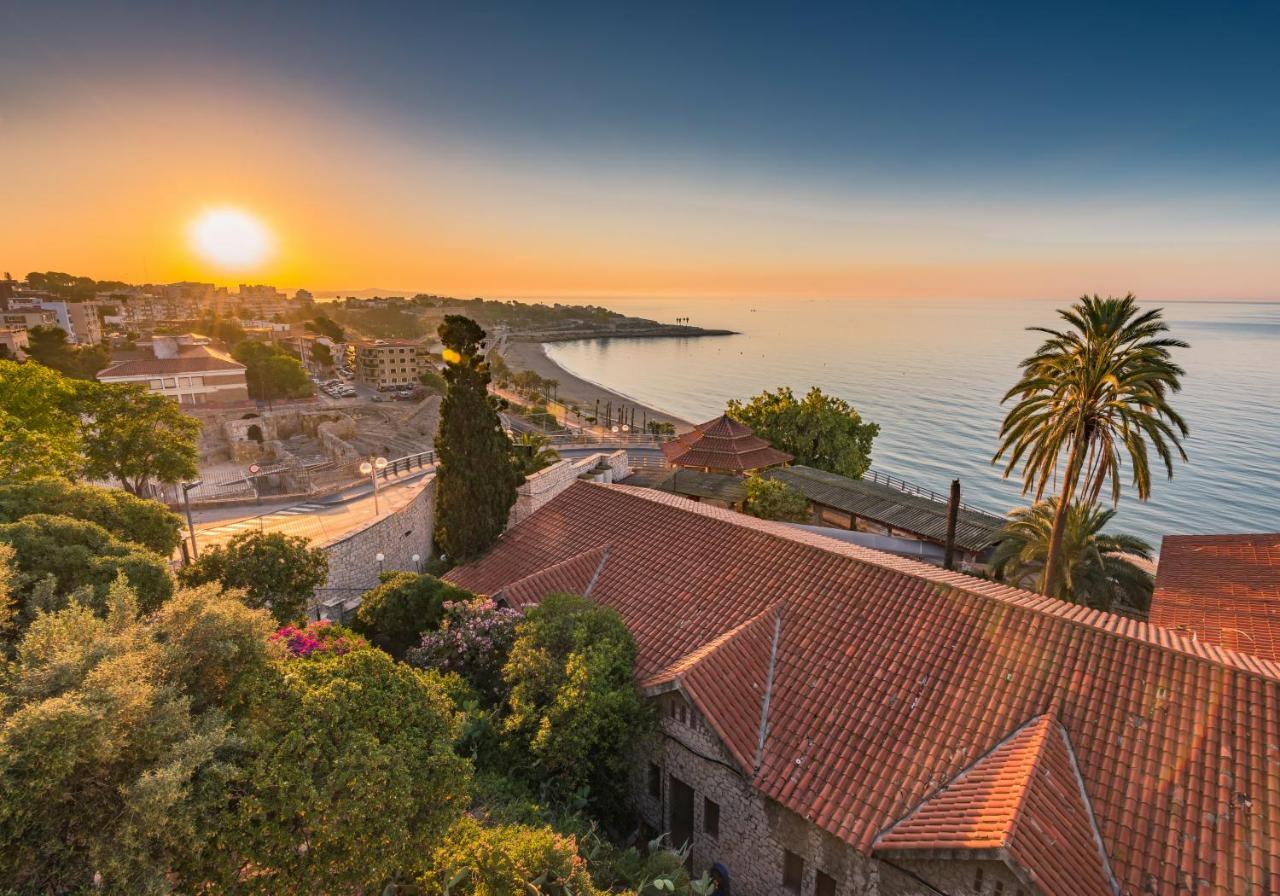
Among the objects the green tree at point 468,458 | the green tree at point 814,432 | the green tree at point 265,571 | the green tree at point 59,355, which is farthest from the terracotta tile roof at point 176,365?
the green tree at point 814,432

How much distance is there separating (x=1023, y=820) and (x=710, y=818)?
22.1ft

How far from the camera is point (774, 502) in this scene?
33.5 metres

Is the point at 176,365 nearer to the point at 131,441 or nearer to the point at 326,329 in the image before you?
the point at 131,441

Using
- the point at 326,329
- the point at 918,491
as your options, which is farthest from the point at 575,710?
the point at 326,329

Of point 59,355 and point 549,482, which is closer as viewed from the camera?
point 549,482

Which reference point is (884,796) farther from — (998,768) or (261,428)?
(261,428)

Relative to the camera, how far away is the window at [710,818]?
547 inches

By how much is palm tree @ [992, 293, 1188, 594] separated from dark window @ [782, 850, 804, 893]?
46.1 ft

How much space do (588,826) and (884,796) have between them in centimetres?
639

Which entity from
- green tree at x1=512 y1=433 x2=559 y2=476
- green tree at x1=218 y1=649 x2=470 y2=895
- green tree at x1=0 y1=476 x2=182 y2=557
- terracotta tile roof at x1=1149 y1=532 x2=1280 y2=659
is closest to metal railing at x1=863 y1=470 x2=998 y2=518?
terracotta tile roof at x1=1149 y1=532 x2=1280 y2=659

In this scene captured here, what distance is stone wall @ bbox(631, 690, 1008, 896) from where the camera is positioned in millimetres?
10664

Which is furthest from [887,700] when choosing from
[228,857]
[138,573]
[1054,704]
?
[138,573]

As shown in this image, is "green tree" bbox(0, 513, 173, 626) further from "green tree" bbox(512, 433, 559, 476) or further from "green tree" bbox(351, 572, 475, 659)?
"green tree" bbox(512, 433, 559, 476)

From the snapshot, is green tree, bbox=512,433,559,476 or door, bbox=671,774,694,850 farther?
green tree, bbox=512,433,559,476
